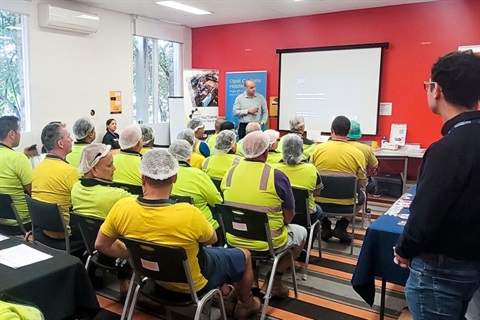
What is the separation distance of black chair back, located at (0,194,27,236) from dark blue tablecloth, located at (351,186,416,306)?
256 cm

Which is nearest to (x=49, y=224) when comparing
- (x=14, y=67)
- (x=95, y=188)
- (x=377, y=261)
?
(x=95, y=188)

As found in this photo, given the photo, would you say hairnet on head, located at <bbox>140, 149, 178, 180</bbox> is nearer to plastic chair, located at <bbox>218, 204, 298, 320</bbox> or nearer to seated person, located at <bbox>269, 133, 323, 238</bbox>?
plastic chair, located at <bbox>218, 204, 298, 320</bbox>

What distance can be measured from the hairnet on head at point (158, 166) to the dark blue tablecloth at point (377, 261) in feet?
3.85

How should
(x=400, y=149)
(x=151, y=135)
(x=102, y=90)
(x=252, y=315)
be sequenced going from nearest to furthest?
(x=252, y=315) → (x=151, y=135) → (x=400, y=149) → (x=102, y=90)

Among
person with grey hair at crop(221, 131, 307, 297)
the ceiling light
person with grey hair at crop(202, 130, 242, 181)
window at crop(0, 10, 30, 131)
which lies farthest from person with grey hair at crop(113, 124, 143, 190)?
the ceiling light

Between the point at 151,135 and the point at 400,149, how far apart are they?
14.0 ft

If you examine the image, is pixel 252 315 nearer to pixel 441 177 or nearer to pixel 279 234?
pixel 279 234

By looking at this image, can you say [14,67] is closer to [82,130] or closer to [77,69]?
[77,69]

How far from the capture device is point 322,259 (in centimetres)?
398

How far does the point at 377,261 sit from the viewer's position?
237 centimetres

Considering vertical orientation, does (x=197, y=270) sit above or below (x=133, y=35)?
below

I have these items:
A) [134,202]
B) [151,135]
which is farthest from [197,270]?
[151,135]

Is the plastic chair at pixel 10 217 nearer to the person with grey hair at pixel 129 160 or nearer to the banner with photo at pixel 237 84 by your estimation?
the person with grey hair at pixel 129 160

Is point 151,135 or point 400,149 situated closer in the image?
point 151,135
